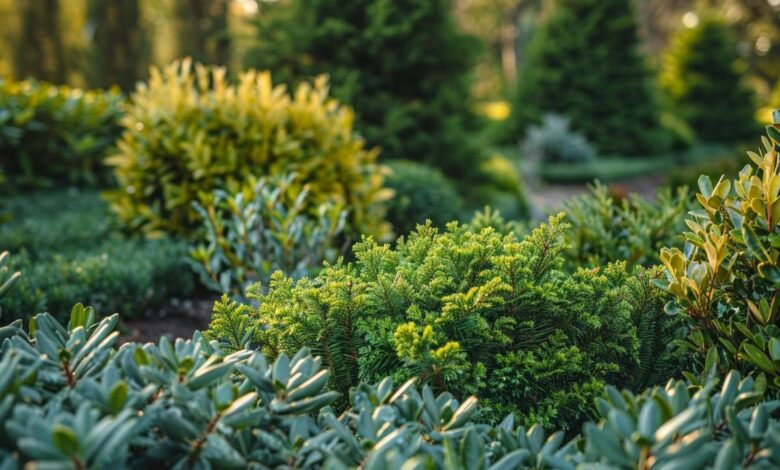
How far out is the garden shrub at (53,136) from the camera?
21.0 feet

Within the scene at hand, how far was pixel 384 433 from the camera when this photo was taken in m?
1.72

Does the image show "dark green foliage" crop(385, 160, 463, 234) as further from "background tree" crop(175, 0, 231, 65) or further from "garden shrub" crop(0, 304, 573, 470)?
"background tree" crop(175, 0, 231, 65)

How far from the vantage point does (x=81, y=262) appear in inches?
166

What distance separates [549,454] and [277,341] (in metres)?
1.11

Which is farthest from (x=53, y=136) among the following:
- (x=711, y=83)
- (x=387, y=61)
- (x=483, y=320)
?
(x=711, y=83)

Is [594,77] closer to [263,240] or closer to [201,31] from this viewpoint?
[201,31]

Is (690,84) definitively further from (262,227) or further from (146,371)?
(146,371)

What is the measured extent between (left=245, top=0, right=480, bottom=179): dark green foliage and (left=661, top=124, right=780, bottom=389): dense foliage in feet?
19.1

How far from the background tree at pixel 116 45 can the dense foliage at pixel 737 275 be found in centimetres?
1093

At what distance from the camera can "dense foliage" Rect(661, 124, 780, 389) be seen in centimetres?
193

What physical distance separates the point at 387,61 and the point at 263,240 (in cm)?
437

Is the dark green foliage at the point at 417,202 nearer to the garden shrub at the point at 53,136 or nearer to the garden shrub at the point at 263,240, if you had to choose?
the garden shrub at the point at 263,240

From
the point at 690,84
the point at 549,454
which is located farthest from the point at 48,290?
the point at 690,84

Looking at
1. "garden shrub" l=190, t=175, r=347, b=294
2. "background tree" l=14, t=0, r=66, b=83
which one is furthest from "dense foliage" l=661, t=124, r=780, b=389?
"background tree" l=14, t=0, r=66, b=83
